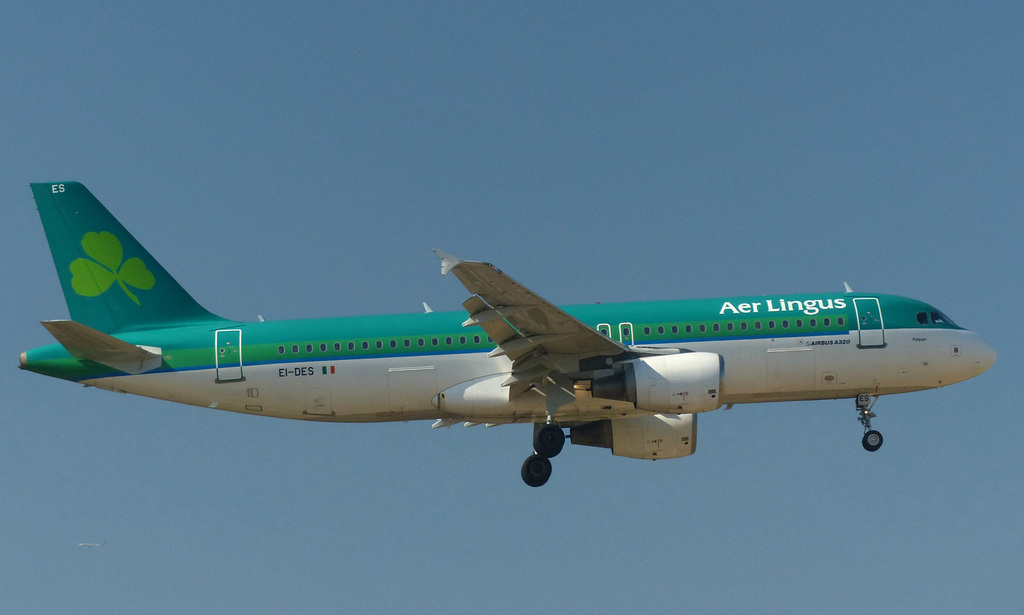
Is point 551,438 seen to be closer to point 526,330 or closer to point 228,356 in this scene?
point 526,330

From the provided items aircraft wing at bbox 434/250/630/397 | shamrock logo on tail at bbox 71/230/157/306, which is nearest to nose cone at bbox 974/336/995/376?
aircraft wing at bbox 434/250/630/397

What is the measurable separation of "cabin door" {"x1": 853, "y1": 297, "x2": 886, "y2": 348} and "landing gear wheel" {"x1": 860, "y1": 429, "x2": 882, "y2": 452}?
3012 millimetres

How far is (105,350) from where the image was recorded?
36.2m

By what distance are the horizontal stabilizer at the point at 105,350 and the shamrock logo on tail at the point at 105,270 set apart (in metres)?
2.56

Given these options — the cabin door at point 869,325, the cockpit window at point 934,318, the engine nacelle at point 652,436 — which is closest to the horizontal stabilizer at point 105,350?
the engine nacelle at point 652,436

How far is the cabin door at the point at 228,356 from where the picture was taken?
36.7 m

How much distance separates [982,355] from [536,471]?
14.3m

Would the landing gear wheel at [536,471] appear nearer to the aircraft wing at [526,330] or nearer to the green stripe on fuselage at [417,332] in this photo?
the aircraft wing at [526,330]

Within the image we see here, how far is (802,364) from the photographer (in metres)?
37.4

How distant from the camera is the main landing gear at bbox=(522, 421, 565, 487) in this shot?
38.1 meters

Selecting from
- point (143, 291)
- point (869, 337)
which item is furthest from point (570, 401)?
point (143, 291)

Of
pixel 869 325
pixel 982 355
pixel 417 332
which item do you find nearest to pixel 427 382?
pixel 417 332

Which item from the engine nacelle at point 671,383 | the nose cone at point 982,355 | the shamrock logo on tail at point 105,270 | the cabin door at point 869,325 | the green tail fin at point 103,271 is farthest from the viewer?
the nose cone at point 982,355

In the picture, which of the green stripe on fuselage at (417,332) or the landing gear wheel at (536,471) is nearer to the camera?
the green stripe on fuselage at (417,332)
